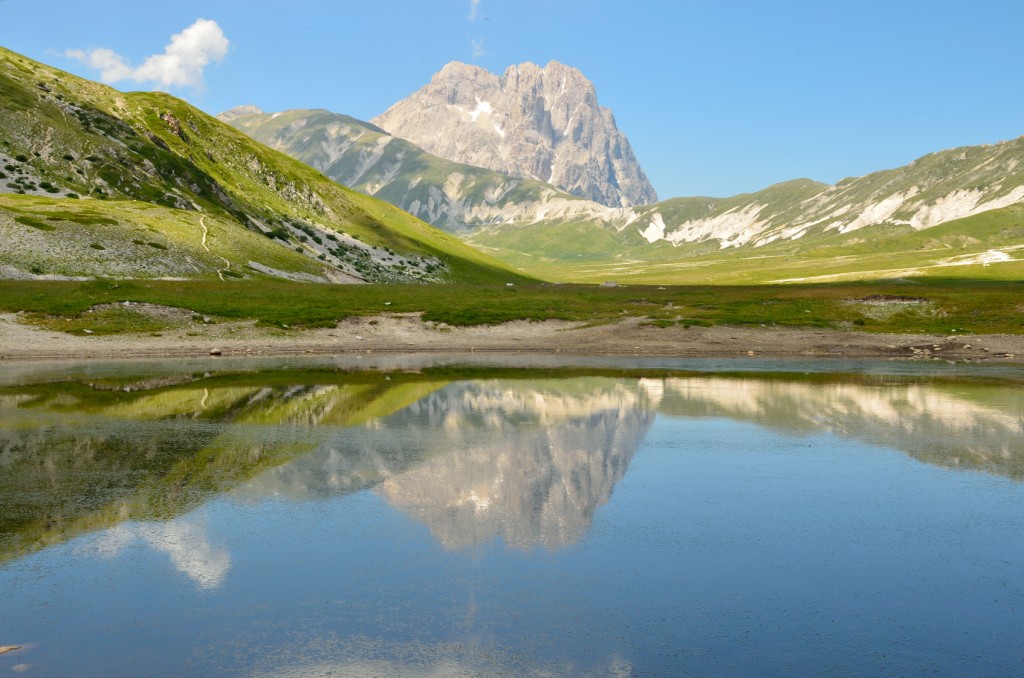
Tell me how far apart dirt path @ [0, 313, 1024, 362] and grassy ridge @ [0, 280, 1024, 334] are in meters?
2.45

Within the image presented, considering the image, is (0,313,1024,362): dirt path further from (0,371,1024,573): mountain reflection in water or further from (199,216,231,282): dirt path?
(199,216,231,282): dirt path

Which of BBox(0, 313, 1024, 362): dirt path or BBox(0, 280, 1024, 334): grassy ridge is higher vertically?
BBox(0, 280, 1024, 334): grassy ridge

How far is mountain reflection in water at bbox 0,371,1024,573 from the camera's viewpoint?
18.7 meters

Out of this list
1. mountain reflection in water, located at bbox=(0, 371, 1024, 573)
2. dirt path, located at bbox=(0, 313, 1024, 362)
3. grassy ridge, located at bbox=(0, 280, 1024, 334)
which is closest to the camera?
mountain reflection in water, located at bbox=(0, 371, 1024, 573)

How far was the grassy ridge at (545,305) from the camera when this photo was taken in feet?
227

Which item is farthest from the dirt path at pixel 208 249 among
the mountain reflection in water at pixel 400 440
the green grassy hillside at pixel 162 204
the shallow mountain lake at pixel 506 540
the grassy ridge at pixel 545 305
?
the shallow mountain lake at pixel 506 540

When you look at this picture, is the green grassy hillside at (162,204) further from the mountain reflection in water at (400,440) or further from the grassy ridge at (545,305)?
the mountain reflection in water at (400,440)

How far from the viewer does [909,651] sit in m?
12.3

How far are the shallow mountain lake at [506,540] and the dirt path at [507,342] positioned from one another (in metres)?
26.0

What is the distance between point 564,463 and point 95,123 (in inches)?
5440

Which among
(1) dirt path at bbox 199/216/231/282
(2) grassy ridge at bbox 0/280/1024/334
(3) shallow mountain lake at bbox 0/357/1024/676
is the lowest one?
(3) shallow mountain lake at bbox 0/357/1024/676

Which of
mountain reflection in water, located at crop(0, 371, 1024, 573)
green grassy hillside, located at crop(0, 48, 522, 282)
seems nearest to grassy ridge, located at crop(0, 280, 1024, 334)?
green grassy hillside, located at crop(0, 48, 522, 282)

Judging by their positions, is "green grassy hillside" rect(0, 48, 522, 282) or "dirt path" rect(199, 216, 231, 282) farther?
"dirt path" rect(199, 216, 231, 282)

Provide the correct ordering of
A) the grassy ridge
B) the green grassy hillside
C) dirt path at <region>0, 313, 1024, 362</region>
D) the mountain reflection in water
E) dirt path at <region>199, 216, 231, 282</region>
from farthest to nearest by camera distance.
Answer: dirt path at <region>199, 216, 231, 282</region> < the green grassy hillside < the grassy ridge < dirt path at <region>0, 313, 1024, 362</region> < the mountain reflection in water
